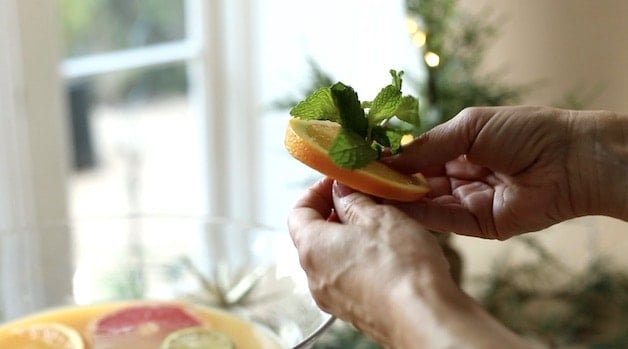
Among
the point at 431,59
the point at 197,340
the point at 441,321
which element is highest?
the point at 431,59

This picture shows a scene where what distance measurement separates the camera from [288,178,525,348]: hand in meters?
0.62

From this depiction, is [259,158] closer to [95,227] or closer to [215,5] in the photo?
[215,5]

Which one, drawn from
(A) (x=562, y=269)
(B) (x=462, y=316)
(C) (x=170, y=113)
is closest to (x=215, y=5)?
(C) (x=170, y=113)

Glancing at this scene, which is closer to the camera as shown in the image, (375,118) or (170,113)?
(375,118)

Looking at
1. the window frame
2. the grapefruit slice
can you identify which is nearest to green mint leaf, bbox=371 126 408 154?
the grapefruit slice

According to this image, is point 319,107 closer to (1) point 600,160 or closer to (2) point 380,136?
(2) point 380,136

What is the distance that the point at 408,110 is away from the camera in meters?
0.77

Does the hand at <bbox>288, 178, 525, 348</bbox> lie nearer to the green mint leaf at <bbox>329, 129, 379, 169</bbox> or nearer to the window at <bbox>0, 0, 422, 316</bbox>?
the green mint leaf at <bbox>329, 129, 379, 169</bbox>

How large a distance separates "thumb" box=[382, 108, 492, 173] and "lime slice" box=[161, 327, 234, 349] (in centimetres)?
25

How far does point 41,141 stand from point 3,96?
90 mm

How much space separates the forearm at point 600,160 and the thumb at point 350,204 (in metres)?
0.22

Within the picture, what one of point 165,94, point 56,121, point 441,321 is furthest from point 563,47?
point 441,321

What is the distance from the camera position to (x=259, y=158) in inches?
67.3

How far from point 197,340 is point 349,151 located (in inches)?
11.2
